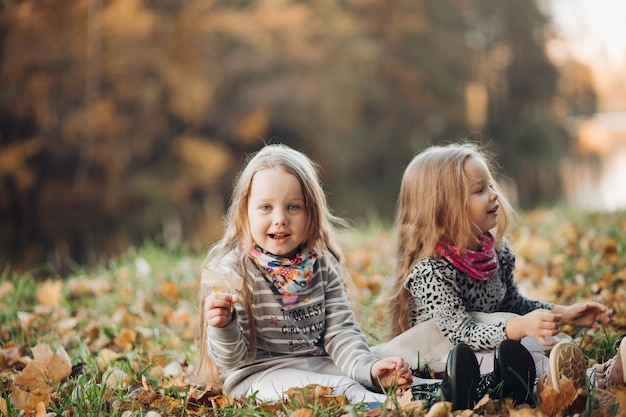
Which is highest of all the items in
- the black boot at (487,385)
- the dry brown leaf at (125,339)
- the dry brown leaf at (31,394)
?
the black boot at (487,385)

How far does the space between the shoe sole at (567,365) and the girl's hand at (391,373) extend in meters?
0.46

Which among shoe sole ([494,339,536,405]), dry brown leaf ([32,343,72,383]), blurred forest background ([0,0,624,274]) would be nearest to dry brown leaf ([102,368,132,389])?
dry brown leaf ([32,343,72,383])

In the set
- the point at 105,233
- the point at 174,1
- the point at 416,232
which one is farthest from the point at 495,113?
the point at 416,232

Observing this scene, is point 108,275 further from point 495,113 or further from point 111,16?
point 495,113

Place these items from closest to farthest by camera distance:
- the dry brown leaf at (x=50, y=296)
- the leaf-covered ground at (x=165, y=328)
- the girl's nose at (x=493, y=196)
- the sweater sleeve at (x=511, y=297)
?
1. the leaf-covered ground at (x=165, y=328)
2. the girl's nose at (x=493, y=196)
3. the sweater sleeve at (x=511, y=297)
4. the dry brown leaf at (x=50, y=296)

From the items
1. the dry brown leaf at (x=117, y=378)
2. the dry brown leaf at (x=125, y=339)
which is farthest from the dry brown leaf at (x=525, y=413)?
the dry brown leaf at (x=125, y=339)

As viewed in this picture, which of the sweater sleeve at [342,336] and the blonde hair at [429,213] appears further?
the blonde hair at [429,213]

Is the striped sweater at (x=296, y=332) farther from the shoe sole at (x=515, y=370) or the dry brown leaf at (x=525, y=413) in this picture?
the dry brown leaf at (x=525, y=413)

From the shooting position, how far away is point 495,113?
25.5 m

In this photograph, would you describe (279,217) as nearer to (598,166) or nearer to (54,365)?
(54,365)

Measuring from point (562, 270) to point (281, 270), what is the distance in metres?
2.07

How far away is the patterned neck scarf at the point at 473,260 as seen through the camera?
2.45 meters

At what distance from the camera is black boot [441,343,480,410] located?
1.86m

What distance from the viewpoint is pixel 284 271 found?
2.38 m
